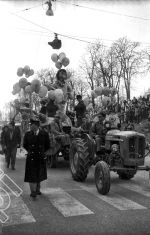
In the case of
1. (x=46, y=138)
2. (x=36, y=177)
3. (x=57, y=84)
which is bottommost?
(x=36, y=177)

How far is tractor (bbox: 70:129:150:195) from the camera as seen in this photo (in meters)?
6.82

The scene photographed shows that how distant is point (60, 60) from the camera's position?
1346 centimetres

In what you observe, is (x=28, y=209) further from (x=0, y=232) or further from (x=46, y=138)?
(x=46, y=138)

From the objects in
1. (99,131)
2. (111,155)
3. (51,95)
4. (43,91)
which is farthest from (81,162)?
(43,91)

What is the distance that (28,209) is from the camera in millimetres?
5336

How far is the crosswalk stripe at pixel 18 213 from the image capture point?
15.2ft

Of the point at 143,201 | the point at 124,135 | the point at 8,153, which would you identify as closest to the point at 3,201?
the point at 143,201

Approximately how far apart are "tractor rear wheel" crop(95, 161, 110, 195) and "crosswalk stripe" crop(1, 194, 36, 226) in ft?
5.07

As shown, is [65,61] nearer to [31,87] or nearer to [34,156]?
[31,87]

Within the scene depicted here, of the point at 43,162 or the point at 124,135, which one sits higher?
the point at 124,135

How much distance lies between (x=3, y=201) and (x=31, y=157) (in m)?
0.94

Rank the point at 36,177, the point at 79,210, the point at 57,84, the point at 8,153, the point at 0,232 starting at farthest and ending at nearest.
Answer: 1. the point at 57,84
2. the point at 8,153
3. the point at 36,177
4. the point at 79,210
5. the point at 0,232

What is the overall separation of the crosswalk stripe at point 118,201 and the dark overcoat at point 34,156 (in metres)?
1.14

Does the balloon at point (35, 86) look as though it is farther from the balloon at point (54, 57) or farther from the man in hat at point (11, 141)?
the man in hat at point (11, 141)
